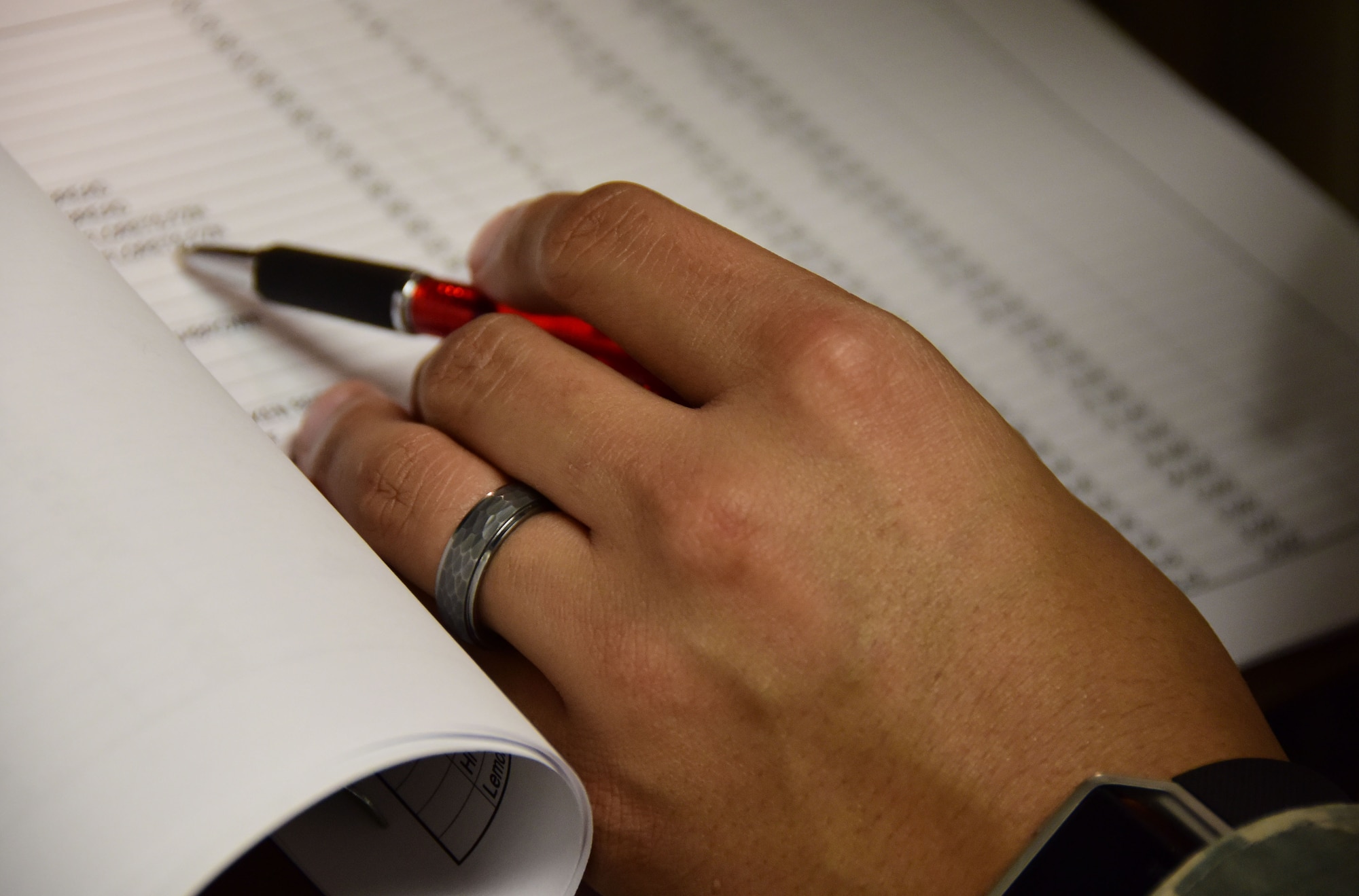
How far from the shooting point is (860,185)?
0.67 metres

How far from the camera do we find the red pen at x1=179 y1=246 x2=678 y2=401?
50 cm

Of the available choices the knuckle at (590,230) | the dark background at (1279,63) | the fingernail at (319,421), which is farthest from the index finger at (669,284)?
the dark background at (1279,63)

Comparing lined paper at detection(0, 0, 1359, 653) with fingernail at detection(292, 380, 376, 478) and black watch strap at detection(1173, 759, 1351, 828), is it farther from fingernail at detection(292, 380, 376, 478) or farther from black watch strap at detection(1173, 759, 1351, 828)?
black watch strap at detection(1173, 759, 1351, 828)

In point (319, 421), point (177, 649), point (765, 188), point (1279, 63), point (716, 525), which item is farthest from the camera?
point (1279, 63)

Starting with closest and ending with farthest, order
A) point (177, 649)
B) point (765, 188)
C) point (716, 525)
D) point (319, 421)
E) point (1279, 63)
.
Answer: point (177, 649) < point (716, 525) < point (319, 421) < point (765, 188) < point (1279, 63)

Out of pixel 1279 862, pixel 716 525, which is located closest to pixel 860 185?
pixel 716 525

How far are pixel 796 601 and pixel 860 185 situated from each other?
0.39 m

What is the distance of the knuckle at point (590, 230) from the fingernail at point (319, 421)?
11 cm

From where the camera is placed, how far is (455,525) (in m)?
0.42

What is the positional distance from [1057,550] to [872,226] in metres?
0.32

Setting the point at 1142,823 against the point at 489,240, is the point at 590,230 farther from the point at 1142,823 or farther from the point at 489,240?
the point at 1142,823

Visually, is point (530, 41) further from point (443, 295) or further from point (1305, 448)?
point (1305, 448)

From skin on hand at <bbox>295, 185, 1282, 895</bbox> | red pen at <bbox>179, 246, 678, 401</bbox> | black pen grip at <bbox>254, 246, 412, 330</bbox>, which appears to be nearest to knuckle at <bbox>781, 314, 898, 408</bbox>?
skin on hand at <bbox>295, 185, 1282, 895</bbox>

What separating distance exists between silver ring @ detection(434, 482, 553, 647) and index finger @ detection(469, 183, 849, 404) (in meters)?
0.09
